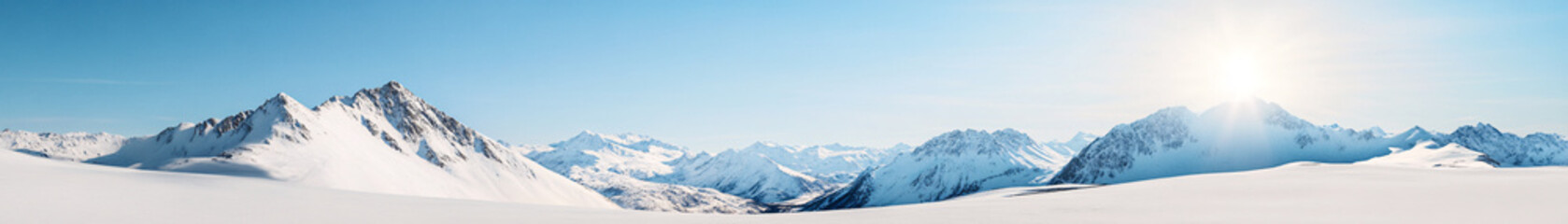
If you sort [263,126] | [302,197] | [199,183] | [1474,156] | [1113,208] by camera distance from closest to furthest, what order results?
[1113,208]
[302,197]
[199,183]
[263,126]
[1474,156]

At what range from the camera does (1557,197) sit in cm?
2150

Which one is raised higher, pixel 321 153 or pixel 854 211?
pixel 321 153

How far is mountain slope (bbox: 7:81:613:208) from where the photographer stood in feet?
324

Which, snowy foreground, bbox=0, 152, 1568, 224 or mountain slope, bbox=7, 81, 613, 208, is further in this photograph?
mountain slope, bbox=7, 81, 613, 208

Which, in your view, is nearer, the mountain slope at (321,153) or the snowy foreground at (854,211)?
the snowy foreground at (854,211)

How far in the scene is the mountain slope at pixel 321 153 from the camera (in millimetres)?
98688

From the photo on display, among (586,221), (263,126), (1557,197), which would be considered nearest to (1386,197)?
(1557,197)

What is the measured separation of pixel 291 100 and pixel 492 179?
56.4 meters

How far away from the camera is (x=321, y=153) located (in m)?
114

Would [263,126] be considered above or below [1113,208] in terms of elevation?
above

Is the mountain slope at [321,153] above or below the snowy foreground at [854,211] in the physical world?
above

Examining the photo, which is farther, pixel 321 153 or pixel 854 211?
pixel 321 153

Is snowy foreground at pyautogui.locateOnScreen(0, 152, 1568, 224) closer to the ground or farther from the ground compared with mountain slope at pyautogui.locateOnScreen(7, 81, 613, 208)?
closer to the ground

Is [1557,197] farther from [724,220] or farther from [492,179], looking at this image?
[492,179]
